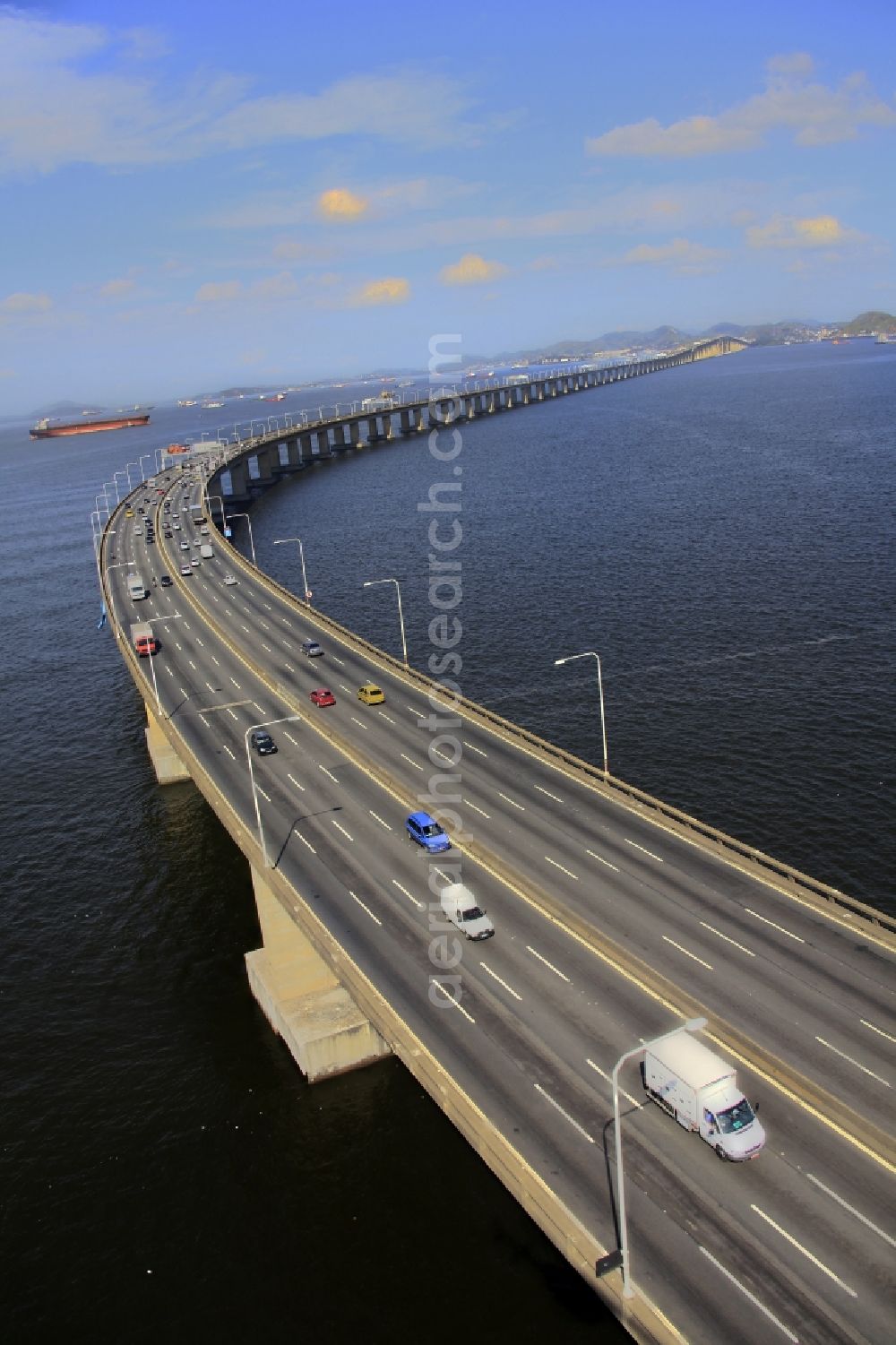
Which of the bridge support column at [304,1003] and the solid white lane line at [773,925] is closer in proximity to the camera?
the solid white lane line at [773,925]

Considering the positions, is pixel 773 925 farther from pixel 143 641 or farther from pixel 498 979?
pixel 143 641

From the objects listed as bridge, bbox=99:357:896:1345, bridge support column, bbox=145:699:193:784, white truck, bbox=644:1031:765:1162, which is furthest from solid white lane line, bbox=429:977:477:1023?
bridge support column, bbox=145:699:193:784

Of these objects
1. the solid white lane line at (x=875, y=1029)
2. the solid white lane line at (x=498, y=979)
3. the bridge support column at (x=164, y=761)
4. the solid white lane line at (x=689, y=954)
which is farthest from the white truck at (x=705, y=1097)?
the bridge support column at (x=164, y=761)

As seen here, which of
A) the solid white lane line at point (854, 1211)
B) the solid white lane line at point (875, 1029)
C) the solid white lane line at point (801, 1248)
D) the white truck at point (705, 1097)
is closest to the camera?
the solid white lane line at point (801, 1248)

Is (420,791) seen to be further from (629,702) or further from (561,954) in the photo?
(629,702)

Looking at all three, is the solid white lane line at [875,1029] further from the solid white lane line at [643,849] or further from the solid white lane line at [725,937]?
the solid white lane line at [643,849]

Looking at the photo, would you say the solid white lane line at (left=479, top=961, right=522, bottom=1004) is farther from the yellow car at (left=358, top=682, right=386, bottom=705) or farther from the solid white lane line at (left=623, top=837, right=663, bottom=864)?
the yellow car at (left=358, top=682, right=386, bottom=705)

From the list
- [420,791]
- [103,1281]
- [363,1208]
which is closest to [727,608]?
[420,791]
